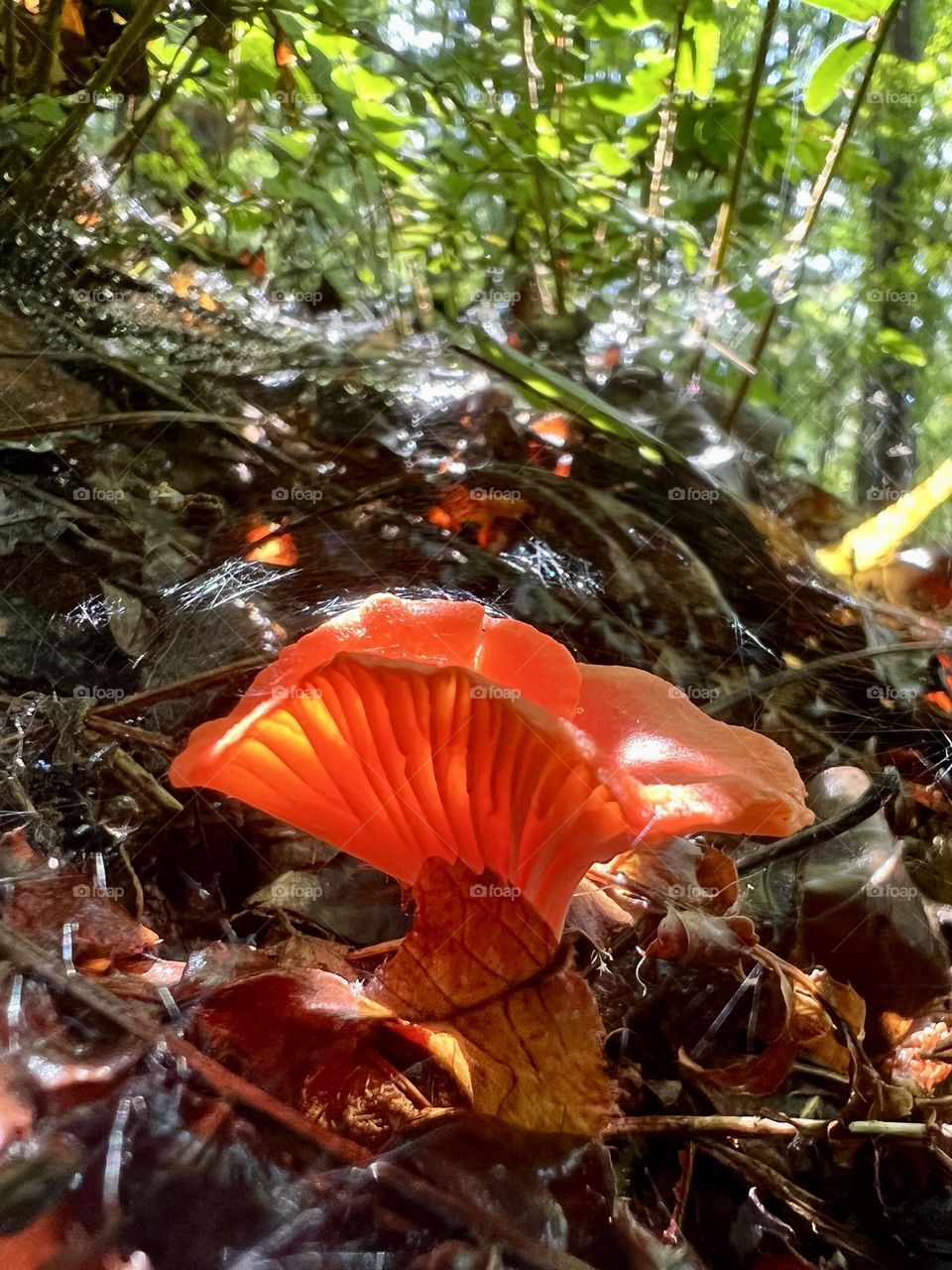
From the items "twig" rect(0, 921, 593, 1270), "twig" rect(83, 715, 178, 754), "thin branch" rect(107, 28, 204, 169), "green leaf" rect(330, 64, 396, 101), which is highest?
"green leaf" rect(330, 64, 396, 101)

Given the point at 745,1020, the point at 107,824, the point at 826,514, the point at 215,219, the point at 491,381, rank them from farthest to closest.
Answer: the point at 215,219
the point at 826,514
the point at 491,381
the point at 107,824
the point at 745,1020

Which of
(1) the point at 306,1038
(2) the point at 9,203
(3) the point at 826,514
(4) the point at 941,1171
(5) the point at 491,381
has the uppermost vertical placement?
(2) the point at 9,203

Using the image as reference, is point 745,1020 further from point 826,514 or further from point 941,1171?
point 826,514

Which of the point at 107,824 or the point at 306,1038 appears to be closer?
the point at 306,1038

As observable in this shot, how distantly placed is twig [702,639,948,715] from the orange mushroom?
471mm

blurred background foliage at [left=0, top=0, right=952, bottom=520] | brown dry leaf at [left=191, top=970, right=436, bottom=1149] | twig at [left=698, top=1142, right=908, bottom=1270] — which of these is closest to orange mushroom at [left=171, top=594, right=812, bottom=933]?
brown dry leaf at [left=191, top=970, right=436, bottom=1149]

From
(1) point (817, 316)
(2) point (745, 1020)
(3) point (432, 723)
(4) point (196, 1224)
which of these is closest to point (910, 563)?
(2) point (745, 1020)

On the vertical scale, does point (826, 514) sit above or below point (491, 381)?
below

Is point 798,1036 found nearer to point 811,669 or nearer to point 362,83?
point 811,669

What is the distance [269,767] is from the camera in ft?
2.71

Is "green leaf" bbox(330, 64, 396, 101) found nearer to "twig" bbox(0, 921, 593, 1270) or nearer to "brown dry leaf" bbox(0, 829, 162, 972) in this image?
"brown dry leaf" bbox(0, 829, 162, 972)

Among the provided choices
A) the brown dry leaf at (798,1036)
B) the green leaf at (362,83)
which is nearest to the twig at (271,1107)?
the brown dry leaf at (798,1036)

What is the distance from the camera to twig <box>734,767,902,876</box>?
3.41 ft

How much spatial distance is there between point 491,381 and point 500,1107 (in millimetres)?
1318
